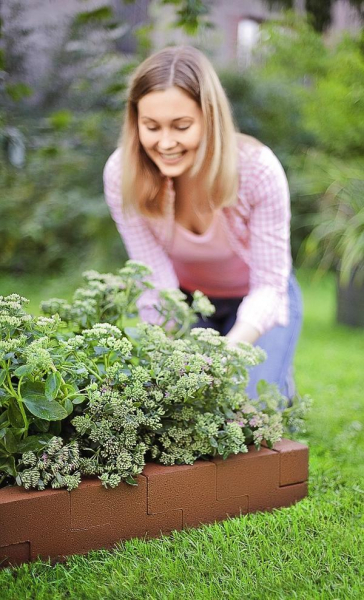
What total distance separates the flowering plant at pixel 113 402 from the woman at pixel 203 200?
416 millimetres

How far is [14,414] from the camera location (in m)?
1.47

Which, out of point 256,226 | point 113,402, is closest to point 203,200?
point 256,226

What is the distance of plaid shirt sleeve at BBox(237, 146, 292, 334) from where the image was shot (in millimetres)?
2287

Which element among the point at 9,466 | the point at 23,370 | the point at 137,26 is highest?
the point at 137,26

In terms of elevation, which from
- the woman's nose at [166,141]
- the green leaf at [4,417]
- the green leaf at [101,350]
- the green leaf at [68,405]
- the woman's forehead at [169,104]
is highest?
the woman's forehead at [169,104]

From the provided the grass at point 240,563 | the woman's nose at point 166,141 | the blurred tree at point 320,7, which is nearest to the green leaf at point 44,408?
the grass at point 240,563

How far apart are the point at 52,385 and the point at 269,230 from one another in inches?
45.4

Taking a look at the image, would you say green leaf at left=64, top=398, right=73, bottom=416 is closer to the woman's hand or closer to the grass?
the grass

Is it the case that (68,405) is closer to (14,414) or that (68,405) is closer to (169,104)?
(14,414)

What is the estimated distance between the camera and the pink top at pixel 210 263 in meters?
2.49

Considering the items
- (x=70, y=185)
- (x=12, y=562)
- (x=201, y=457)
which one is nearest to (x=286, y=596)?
(x=201, y=457)

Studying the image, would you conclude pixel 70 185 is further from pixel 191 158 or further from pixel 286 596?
pixel 286 596

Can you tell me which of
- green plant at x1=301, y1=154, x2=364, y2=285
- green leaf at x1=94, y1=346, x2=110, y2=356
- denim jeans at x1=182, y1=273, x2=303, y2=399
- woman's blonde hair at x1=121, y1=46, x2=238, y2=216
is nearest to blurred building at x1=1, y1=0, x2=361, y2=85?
woman's blonde hair at x1=121, y1=46, x2=238, y2=216

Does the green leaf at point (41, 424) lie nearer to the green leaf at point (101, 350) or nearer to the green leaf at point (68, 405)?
the green leaf at point (68, 405)
